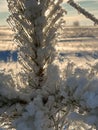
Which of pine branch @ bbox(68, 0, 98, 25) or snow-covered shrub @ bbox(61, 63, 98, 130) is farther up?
pine branch @ bbox(68, 0, 98, 25)

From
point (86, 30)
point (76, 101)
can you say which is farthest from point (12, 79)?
point (86, 30)

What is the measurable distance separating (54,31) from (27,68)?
3.33 ft

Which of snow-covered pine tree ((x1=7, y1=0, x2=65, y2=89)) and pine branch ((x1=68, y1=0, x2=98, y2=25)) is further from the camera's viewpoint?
pine branch ((x1=68, y1=0, x2=98, y2=25))

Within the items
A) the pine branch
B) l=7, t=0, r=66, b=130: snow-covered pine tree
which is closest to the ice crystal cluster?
l=7, t=0, r=66, b=130: snow-covered pine tree

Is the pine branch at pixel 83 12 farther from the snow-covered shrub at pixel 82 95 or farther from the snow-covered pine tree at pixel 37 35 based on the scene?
the snow-covered shrub at pixel 82 95

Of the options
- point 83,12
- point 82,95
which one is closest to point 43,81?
point 82,95

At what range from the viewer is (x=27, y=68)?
13.4 m

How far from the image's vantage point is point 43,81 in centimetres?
1320

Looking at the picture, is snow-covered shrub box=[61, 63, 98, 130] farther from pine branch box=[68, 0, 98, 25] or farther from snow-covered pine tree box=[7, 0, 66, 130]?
pine branch box=[68, 0, 98, 25]

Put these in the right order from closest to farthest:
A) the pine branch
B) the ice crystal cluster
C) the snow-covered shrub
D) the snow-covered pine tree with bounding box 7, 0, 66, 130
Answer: the snow-covered shrub
the ice crystal cluster
the snow-covered pine tree with bounding box 7, 0, 66, 130
the pine branch

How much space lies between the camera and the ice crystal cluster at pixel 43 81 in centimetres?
1184

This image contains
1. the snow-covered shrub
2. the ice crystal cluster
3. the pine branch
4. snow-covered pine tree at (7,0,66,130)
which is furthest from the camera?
the pine branch

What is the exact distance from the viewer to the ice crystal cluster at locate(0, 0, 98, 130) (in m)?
11.8

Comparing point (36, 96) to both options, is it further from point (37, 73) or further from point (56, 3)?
point (56, 3)
